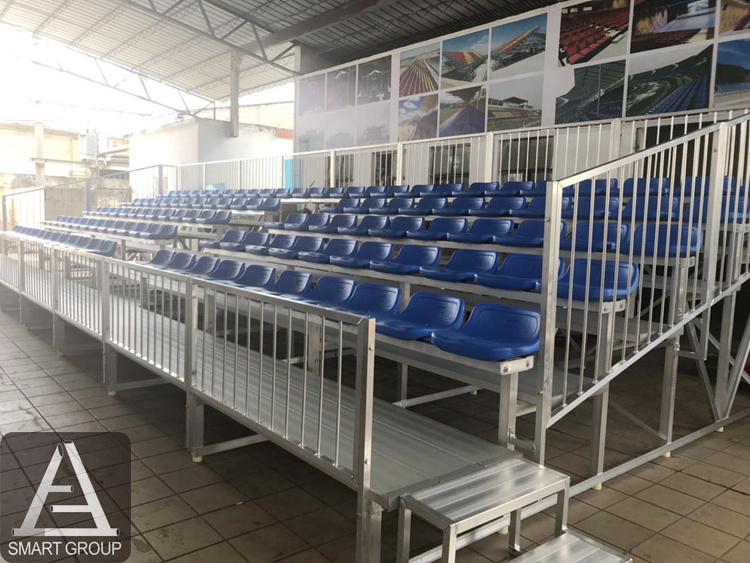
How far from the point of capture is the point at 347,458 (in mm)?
2492

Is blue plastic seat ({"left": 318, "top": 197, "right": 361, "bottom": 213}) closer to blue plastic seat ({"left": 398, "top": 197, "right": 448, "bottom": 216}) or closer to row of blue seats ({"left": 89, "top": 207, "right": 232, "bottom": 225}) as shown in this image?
blue plastic seat ({"left": 398, "top": 197, "right": 448, "bottom": 216})

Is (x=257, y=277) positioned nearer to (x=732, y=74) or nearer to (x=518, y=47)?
(x=732, y=74)

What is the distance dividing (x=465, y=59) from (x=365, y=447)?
33.2ft

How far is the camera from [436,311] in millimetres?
3447

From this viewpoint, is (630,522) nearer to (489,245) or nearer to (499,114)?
(489,245)

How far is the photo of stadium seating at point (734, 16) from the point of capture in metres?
7.28

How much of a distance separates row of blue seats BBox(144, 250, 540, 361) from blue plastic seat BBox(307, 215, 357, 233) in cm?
244

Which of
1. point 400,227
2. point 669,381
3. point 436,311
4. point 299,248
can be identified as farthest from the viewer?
point 400,227

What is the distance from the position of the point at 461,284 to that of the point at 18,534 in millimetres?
2892

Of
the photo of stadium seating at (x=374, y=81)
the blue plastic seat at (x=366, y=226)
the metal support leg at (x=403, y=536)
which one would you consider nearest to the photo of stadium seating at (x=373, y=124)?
the photo of stadium seating at (x=374, y=81)

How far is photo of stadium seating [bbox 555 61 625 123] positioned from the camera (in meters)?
8.64

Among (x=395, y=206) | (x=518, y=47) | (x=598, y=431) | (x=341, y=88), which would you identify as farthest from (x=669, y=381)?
(x=341, y=88)

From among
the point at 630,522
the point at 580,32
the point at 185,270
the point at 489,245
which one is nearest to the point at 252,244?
the point at 185,270

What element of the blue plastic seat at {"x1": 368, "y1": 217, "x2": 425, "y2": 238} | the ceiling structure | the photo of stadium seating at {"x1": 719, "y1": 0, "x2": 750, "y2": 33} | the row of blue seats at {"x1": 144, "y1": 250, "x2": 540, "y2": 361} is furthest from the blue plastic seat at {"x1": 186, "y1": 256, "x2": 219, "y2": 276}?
the ceiling structure
